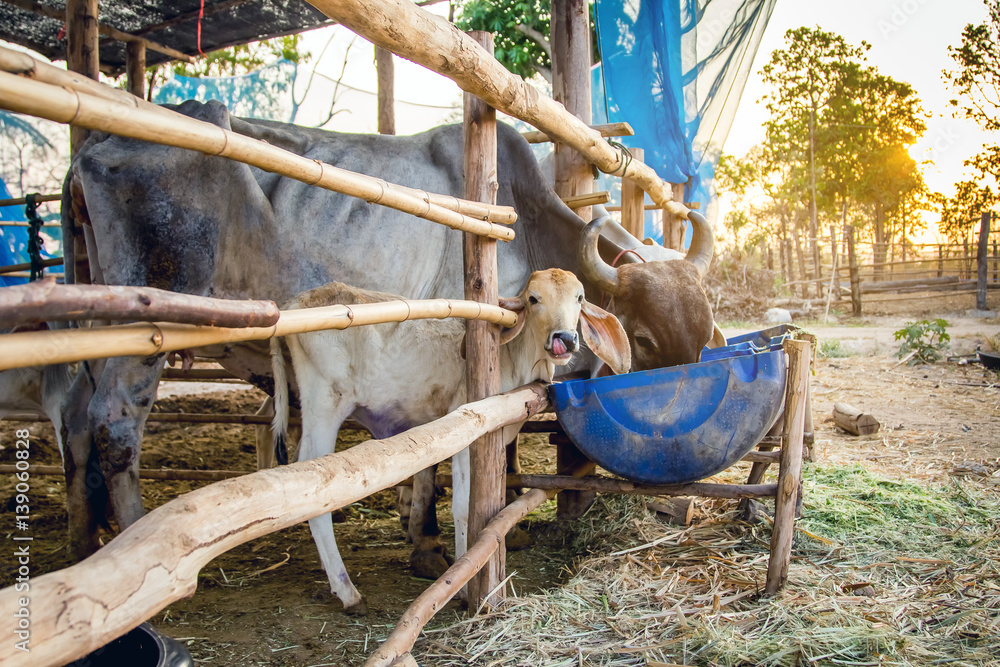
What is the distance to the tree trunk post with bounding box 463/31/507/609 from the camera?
2.54 m

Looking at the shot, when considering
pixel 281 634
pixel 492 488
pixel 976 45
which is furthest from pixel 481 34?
pixel 976 45

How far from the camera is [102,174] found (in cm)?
320

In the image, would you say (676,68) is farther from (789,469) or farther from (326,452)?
(326,452)

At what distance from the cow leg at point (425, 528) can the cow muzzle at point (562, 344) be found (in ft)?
3.13

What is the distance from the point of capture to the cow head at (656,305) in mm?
3453

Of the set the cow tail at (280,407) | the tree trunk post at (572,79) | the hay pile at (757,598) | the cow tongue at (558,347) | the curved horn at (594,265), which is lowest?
the hay pile at (757,598)

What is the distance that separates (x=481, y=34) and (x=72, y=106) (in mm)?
1656

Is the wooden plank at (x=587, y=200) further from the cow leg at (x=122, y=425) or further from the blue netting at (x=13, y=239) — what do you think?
the blue netting at (x=13, y=239)

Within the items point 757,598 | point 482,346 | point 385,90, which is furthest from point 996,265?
point 482,346

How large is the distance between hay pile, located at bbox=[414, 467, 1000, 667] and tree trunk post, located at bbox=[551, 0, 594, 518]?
6.62 ft

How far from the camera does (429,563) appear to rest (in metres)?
3.19

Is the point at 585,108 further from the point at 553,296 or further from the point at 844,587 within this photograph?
the point at 844,587

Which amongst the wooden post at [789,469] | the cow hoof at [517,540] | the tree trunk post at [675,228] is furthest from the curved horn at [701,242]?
the cow hoof at [517,540]

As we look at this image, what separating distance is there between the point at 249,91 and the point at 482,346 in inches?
215
